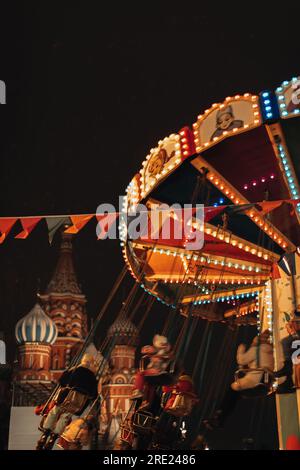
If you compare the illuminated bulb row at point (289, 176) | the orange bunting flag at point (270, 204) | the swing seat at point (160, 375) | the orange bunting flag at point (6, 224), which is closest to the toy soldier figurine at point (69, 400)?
the swing seat at point (160, 375)

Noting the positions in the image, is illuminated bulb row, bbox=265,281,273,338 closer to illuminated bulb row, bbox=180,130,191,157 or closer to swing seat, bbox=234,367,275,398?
swing seat, bbox=234,367,275,398

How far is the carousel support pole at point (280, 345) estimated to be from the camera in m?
8.19

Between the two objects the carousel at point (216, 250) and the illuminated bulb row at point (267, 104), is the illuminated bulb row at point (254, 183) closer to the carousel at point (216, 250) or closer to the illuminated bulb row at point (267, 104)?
the carousel at point (216, 250)

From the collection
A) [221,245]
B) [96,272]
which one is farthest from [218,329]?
[221,245]

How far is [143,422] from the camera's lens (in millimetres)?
7270

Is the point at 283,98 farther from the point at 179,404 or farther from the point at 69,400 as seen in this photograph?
the point at 69,400

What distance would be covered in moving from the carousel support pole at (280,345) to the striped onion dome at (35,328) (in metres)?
21.2

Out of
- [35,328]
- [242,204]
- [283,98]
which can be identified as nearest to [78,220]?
[242,204]

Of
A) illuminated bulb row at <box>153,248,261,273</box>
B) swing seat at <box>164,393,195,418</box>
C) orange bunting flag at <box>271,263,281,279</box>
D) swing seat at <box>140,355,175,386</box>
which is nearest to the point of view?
swing seat at <box>140,355,175,386</box>

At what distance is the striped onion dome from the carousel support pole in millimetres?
21197

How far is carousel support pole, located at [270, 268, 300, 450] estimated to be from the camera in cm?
819

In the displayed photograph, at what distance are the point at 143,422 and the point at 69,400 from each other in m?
0.83

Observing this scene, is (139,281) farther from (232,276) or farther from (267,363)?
(267,363)

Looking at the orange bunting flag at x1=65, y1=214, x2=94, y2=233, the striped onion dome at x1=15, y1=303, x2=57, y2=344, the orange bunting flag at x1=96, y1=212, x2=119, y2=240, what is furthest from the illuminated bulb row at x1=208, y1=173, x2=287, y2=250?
the striped onion dome at x1=15, y1=303, x2=57, y2=344
